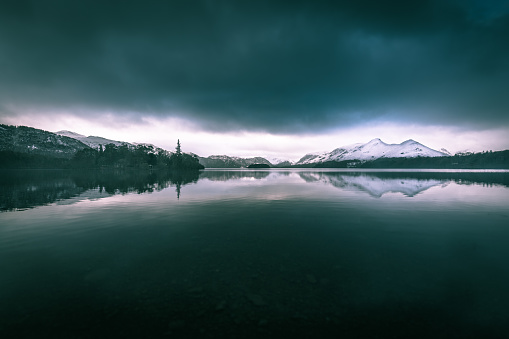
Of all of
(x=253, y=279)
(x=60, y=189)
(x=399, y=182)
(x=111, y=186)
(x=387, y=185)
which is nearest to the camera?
(x=253, y=279)

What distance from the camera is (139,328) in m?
8.67

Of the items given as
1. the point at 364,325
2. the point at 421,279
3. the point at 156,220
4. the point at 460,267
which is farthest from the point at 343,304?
the point at 156,220

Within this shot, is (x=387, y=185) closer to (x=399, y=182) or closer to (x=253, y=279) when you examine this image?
(x=399, y=182)

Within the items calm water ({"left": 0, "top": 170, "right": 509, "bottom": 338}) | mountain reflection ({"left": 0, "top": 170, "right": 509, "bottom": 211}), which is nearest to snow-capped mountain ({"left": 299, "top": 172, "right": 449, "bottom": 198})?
mountain reflection ({"left": 0, "top": 170, "right": 509, "bottom": 211})

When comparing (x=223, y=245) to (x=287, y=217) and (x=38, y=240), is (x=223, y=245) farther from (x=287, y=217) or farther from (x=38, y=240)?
(x=38, y=240)

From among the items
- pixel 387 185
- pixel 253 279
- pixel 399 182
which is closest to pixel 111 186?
pixel 253 279

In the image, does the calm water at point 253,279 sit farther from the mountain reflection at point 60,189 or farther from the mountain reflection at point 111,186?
the mountain reflection at point 111,186

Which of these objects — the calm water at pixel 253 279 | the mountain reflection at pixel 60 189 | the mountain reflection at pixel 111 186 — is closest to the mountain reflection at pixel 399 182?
the mountain reflection at pixel 111 186

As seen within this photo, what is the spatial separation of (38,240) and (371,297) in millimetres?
26304

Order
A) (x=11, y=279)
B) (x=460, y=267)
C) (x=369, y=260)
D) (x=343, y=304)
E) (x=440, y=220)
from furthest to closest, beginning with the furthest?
1. (x=440, y=220)
2. (x=369, y=260)
3. (x=460, y=267)
4. (x=11, y=279)
5. (x=343, y=304)

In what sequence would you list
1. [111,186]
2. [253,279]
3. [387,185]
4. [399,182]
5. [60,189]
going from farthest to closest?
[399,182], [387,185], [111,186], [60,189], [253,279]

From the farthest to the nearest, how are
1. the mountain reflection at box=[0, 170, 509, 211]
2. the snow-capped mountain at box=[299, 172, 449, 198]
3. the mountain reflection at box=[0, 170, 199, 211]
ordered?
the snow-capped mountain at box=[299, 172, 449, 198] → the mountain reflection at box=[0, 170, 509, 211] → the mountain reflection at box=[0, 170, 199, 211]

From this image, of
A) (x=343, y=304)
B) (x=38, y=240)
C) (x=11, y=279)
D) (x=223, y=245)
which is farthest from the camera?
(x=38, y=240)

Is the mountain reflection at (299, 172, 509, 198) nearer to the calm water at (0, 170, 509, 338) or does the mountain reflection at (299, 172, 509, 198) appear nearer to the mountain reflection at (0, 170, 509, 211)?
the mountain reflection at (0, 170, 509, 211)
